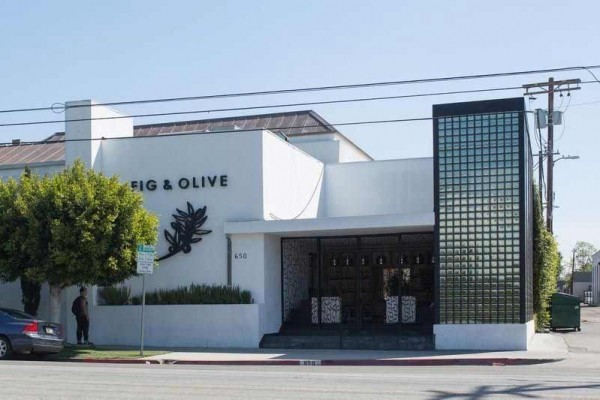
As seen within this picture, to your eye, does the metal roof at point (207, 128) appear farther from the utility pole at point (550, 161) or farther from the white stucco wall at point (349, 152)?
the utility pole at point (550, 161)

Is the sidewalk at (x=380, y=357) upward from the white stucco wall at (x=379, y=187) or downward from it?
downward

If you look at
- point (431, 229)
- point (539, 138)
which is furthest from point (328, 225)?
point (539, 138)

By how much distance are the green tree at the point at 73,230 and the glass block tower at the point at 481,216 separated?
839 centimetres

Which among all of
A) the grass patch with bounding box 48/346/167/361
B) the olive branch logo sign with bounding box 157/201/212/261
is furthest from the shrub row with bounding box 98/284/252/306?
the grass patch with bounding box 48/346/167/361

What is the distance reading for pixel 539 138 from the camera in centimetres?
3928

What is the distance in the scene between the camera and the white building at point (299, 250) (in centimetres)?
2348

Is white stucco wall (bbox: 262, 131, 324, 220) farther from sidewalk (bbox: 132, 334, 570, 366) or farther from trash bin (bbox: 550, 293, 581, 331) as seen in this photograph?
trash bin (bbox: 550, 293, 581, 331)

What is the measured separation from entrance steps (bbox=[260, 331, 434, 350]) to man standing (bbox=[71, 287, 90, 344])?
5104 mm

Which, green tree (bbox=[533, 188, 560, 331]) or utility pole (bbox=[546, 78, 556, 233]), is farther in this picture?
utility pole (bbox=[546, 78, 556, 233])

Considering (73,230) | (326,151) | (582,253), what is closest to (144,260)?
(73,230)

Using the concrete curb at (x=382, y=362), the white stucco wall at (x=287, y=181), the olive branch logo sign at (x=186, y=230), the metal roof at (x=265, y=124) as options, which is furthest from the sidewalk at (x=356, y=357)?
the metal roof at (x=265, y=124)

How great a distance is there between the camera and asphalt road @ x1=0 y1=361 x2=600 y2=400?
12641mm

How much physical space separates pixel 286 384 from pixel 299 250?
1433cm

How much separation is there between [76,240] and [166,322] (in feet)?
14.0
